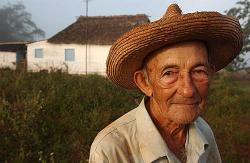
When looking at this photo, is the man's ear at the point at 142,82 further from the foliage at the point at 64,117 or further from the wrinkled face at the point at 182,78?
the foliage at the point at 64,117

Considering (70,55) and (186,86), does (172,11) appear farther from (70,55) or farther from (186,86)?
(70,55)

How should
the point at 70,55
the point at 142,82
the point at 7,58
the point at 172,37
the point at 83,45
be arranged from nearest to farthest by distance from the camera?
the point at 172,37 < the point at 142,82 < the point at 83,45 < the point at 70,55 < the point at 7,58

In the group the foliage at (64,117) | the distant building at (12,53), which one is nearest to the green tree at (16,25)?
the distant building at (12,53)

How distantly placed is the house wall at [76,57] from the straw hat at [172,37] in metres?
22.6

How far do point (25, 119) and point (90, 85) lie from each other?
459 cm

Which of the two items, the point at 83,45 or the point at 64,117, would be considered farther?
the point at 83,45

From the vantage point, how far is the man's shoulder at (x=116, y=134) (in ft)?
5.90

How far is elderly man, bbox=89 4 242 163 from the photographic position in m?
1.77

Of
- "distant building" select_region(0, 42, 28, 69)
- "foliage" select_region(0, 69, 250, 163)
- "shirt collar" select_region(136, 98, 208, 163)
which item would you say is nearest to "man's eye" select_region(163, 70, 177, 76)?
"shirt collar" select_region(136, 98, 208, 163)

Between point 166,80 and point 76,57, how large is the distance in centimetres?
2435

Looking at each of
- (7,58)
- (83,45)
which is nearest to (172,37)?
(83,45)

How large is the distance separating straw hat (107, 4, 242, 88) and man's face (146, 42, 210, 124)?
5 centimetres

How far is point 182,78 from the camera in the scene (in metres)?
1.82

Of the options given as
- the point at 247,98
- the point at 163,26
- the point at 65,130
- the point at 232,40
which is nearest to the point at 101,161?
the point at 163,26
